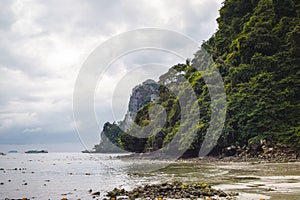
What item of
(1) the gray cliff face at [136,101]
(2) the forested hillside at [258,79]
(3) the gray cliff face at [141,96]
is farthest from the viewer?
(3) the gray cliff face at [141,96]

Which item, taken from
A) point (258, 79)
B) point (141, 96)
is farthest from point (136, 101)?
point (258, 79)

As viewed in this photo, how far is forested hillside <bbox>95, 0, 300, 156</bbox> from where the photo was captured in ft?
119

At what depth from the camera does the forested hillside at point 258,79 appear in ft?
119

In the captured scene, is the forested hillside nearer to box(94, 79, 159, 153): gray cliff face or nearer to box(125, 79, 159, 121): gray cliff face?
box(94, 79, 159, 153): gray cliff face

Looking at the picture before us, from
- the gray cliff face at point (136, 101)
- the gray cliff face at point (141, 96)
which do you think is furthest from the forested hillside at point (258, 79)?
the gray cliff face at point (141, 96)

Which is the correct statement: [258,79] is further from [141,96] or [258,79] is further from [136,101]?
[136,101]

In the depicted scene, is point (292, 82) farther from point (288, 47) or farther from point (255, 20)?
point (255, 20)

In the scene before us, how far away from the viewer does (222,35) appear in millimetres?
51812

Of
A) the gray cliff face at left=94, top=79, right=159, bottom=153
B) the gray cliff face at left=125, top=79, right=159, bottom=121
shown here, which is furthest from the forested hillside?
the gray cliff face at left=125, top=79, right=159, bottom=121

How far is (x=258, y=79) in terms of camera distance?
38438 millimetres

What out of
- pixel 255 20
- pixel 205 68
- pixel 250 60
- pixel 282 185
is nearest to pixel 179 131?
pixel 205 68

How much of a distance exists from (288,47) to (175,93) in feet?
79.4

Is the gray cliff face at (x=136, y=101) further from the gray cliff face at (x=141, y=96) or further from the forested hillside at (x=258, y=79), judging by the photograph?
the forested hillside at (x=258, y=79)

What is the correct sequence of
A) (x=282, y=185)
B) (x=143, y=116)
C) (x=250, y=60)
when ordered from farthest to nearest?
1. (x=143, y=116)
2. (x=250, y=60)
3. (x=282, y=185)
